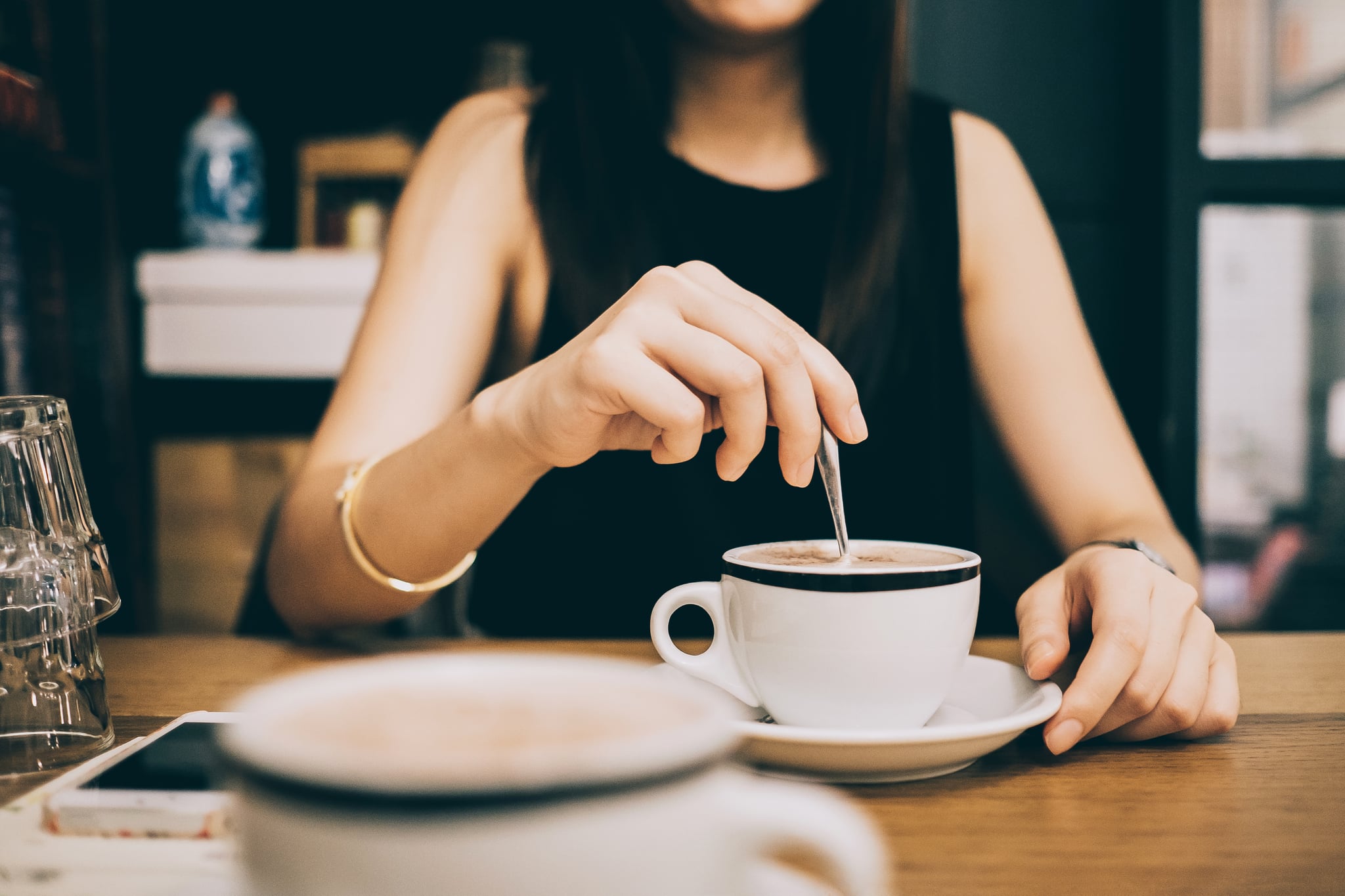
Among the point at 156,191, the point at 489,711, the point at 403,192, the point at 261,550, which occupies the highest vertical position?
the point at 156,191

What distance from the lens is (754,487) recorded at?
107 centimetres

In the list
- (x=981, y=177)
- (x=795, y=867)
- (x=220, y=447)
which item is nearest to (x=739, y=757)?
(x=795, y=867)

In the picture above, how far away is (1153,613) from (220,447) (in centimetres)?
164

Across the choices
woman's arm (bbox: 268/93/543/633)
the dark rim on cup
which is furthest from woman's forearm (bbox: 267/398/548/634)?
the dark rim on cup

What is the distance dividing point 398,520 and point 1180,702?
0.51 meters

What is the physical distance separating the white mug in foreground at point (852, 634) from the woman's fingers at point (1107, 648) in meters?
0.06

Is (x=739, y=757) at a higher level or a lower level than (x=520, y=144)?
lower

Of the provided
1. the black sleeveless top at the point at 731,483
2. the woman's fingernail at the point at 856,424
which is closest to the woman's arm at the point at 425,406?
the black sleeveless top at the point at 731,483

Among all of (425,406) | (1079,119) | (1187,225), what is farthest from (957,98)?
(425,406)

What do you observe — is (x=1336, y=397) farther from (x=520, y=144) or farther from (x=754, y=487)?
(x=520, y=144)

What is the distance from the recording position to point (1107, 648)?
498 mm

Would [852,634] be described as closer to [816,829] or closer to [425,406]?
[816,829]

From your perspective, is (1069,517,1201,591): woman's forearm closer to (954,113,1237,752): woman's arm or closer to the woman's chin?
(954,113,1237,752): woman's arm

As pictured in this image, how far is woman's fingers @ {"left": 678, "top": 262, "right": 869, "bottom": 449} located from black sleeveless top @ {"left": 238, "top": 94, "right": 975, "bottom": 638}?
1.59 ft
